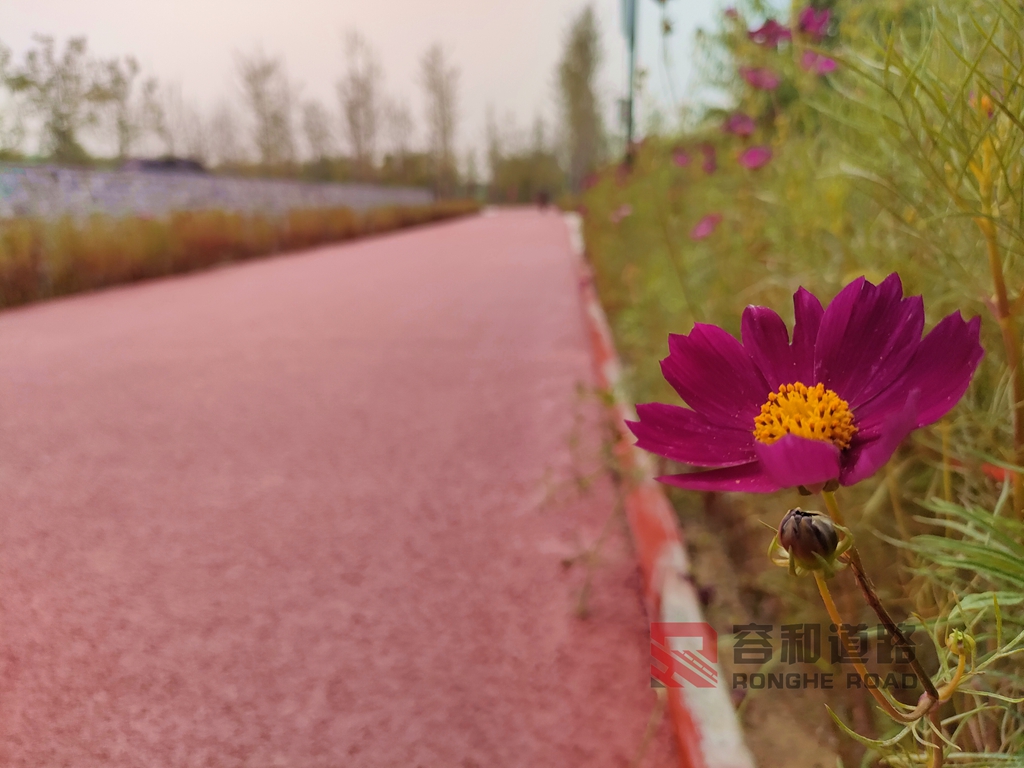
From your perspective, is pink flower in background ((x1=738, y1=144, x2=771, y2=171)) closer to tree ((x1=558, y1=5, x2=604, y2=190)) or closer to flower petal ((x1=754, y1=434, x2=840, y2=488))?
flower petal ((x1=754, y1=434, x2=840, y2=488))

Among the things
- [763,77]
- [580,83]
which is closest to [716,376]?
[763,77]

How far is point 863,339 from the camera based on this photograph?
429 millimetres

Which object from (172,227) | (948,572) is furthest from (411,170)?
(948,572)

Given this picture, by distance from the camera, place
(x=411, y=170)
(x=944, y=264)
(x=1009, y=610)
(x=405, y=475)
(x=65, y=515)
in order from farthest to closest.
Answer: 1. (x=411, y=170)
2. (x=405, y=475)
3. (x=65, y=515)
4. (x=944, y=264)
5. (x=1009, y=610)

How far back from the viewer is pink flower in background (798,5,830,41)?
1360 millimetres

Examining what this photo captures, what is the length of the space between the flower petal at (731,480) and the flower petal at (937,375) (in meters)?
0.08

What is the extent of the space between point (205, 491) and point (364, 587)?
1.56ft

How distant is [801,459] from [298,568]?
95 cm

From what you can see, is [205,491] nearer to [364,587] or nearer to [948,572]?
[364,587]

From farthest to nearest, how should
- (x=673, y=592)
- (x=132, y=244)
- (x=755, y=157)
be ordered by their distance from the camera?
1. (x=132, y=244)
2. (x=755, y=157)
3. (x=673, y=592)

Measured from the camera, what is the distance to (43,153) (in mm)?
→ 1038

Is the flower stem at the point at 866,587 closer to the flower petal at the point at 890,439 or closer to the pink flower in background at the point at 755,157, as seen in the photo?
the flower petal at the point at 890,439

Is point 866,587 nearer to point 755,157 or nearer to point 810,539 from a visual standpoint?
point 810,539

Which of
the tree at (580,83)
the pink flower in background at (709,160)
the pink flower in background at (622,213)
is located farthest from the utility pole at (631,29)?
the tree at (580,83)
